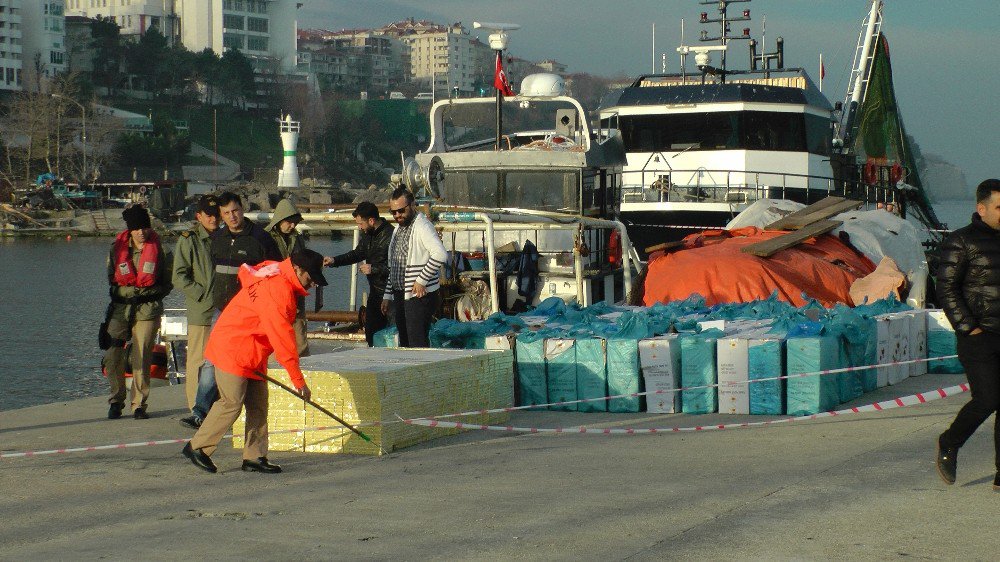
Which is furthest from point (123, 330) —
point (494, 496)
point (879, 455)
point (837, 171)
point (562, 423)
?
point (837, 171)

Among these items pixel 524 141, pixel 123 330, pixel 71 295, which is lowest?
pixel 71 295

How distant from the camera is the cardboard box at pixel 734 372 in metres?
9.65

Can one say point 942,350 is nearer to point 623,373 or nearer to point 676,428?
point 623,373

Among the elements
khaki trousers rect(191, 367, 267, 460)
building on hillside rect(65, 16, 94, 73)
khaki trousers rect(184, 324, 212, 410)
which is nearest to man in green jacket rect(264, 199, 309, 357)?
khaki trousers rect(184, 324, 212, 410)

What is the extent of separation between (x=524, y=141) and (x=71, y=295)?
1014 inches

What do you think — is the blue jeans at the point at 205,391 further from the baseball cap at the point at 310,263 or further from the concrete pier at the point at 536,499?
the baseball cap at the point at 310,263

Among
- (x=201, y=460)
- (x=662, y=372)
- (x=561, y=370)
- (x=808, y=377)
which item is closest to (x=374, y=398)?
(x=201, y=460)

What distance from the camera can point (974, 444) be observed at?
8.09 m

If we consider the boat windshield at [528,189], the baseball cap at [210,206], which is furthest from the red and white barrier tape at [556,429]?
the boat windshield at [528,189]

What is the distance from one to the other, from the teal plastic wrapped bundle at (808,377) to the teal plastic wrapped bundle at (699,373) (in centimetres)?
58

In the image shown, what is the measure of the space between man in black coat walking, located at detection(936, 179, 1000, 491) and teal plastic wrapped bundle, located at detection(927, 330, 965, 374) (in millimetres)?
5401

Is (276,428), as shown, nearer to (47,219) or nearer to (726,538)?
(726,538)

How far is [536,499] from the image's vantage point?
671 centimetres

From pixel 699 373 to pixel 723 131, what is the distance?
17.0 metres
